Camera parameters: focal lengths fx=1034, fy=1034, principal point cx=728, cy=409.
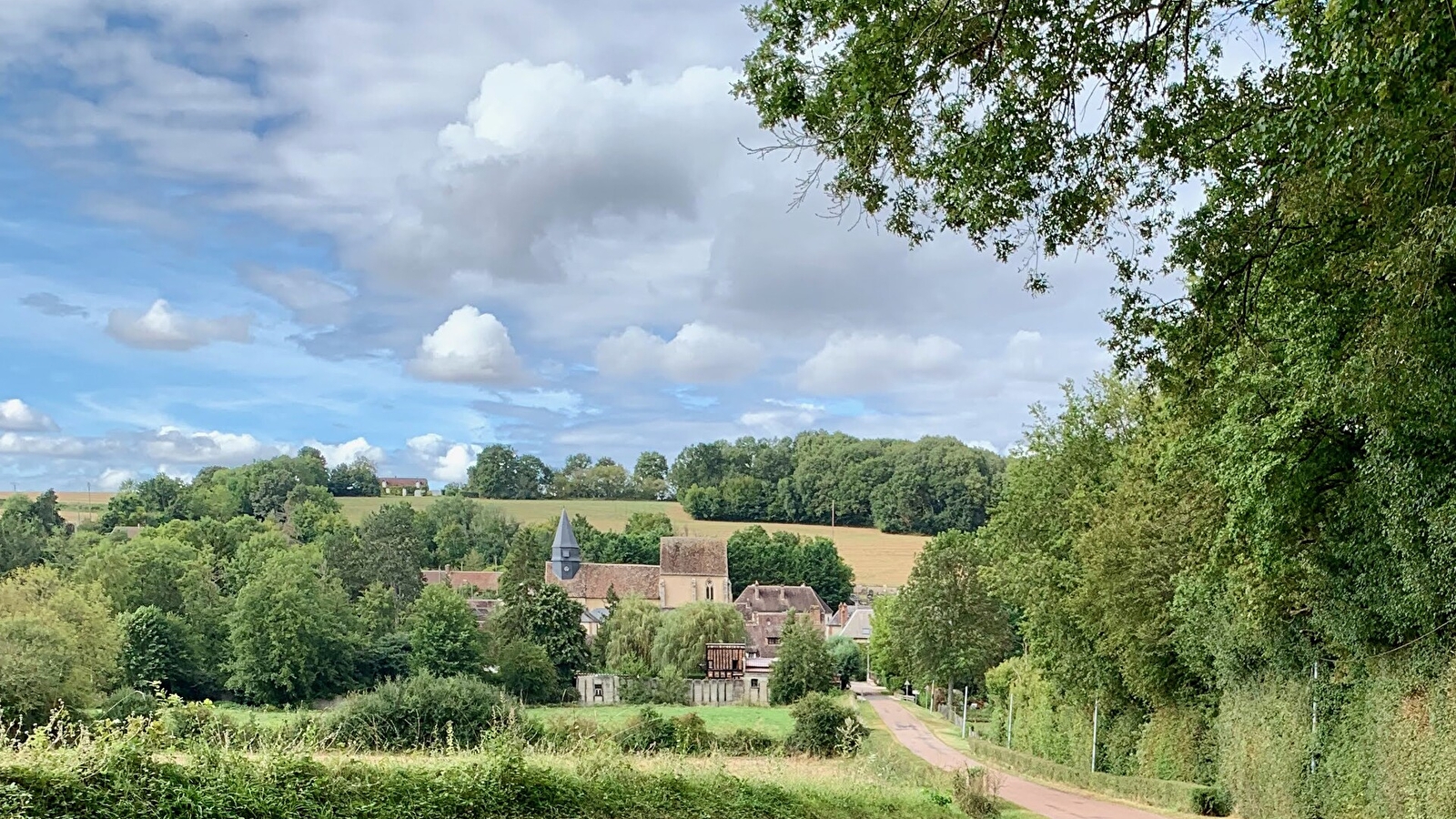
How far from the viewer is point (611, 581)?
81.6 meters

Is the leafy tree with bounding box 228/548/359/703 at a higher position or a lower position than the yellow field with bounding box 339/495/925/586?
lower

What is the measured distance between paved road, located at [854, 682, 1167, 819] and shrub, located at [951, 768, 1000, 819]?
1258 mm

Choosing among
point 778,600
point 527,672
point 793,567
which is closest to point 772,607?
point 778,600

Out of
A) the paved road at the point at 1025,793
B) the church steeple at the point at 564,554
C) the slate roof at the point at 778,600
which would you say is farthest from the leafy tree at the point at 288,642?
the slate roof at the point at 778,600

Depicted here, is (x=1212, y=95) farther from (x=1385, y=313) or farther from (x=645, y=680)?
(x=645, y=680)

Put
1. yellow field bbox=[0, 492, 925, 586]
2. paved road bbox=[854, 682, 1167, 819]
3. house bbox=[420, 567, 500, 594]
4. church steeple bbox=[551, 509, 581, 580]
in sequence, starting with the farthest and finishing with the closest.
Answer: yellow field bbox=[0, 492, 925, 586], house bbox=[420, 567, 500, 594], church steeple bbox=[551, 509, 581, 580], paved road bbox=[854, 682, 1167, 819]

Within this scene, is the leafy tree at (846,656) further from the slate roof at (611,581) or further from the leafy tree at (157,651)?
the leafy tree at (157,651)

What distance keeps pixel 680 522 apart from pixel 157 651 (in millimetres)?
65378

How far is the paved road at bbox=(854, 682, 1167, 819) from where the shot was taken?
19.5 metres

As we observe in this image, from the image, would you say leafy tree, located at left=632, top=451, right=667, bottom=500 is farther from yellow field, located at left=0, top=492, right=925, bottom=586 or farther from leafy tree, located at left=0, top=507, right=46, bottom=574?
leafy tree, located at left=0, top=507, right=46, bottom=574

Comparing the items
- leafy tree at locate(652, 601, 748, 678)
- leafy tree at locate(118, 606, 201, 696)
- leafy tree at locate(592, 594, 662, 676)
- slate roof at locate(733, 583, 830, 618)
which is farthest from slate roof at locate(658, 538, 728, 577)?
leafy tree at locate(118, 606, 201, 696)

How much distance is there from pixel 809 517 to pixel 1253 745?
93475 mm

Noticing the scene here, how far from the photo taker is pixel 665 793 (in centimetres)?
1332

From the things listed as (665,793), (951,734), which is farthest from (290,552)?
(665,793)
